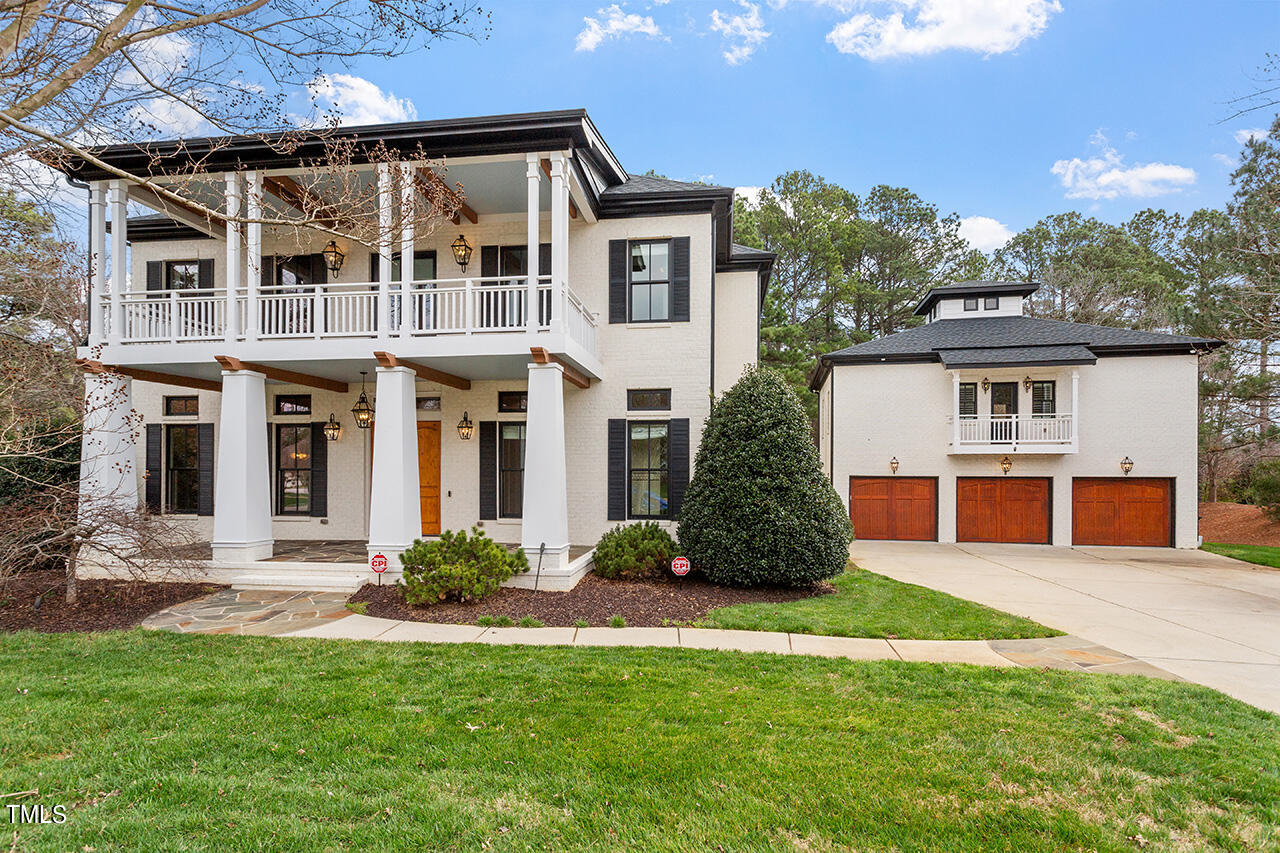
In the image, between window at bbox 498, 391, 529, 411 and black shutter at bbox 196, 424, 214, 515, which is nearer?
window at bbox 498, 391, 529, 411

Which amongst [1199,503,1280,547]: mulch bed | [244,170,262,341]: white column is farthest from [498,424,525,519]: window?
[1199,503,1280,547]: mulch bed

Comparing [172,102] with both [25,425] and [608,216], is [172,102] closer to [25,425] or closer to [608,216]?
[25,425]

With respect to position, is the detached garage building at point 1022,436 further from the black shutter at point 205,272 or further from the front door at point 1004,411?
the black shutter at point 205,272

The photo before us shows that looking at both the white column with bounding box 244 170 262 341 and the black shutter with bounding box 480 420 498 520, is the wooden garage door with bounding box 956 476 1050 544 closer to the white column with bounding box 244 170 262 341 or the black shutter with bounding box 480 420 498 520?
the black shutter with bounding box 480 420 498 520

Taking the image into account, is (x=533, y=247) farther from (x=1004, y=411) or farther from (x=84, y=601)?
(x=1004, y=411)

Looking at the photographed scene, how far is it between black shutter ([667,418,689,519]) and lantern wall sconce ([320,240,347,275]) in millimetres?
7091

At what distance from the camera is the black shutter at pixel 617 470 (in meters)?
10.9

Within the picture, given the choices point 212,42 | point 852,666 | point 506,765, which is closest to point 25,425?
point 212,42

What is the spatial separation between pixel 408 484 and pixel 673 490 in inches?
184

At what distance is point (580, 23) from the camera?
10570 millimetres

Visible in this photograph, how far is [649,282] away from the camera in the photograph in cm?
1105

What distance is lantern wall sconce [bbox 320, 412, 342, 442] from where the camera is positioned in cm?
1131

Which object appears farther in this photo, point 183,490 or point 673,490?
A: point 183,490

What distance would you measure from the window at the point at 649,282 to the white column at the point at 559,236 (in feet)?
8.31
